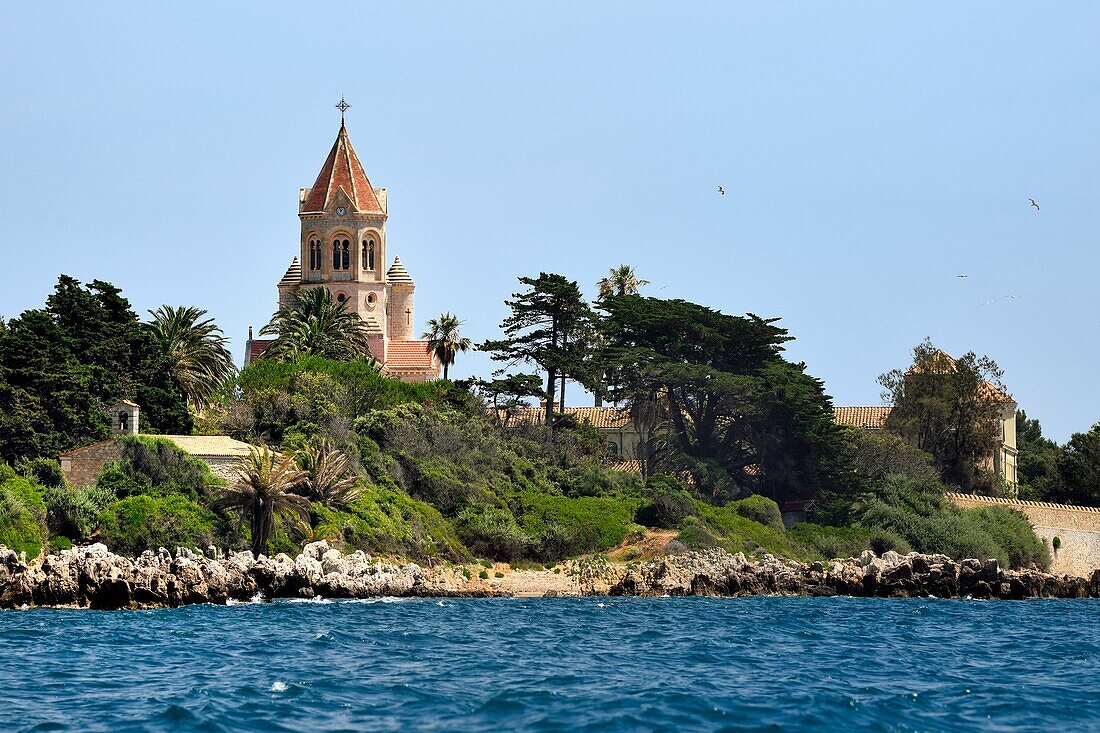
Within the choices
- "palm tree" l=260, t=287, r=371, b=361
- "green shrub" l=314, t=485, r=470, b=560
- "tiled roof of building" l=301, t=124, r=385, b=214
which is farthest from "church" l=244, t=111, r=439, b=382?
"green shrub" l=314, t=485, r=470, b=560

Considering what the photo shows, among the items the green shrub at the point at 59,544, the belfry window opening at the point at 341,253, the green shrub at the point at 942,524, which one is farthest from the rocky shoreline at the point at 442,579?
the belfry window opening at the point at 341,253

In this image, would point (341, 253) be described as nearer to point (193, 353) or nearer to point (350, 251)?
point (350, 251)

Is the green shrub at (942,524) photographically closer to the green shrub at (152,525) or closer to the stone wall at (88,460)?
the green shrub at (152,525)

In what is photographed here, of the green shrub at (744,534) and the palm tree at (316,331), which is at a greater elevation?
the palm tree at (316,331)

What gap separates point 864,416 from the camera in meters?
82.9

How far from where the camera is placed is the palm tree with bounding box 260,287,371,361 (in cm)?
7181

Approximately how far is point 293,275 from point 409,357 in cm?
865

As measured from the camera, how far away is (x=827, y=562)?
58281 mm

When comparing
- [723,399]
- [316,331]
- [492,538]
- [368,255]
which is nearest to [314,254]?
[368,255]

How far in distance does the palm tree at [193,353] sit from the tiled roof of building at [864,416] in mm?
32070

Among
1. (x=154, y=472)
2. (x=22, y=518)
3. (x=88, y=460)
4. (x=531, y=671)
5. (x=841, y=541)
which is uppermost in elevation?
(x=88, y=460)

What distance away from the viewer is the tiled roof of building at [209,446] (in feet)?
167

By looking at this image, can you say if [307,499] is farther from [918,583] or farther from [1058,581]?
[1058,581]

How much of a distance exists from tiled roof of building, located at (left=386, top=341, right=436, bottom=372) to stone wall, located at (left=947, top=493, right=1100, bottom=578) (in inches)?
1109
